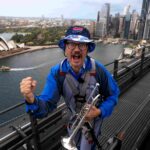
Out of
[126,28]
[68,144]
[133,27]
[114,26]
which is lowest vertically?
[126,28]

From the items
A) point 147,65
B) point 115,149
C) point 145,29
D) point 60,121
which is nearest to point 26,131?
point 60,121

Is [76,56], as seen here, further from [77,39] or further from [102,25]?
[102,25]

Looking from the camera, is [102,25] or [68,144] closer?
[68,144]

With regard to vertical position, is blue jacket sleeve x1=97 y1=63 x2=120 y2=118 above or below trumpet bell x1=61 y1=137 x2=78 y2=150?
above

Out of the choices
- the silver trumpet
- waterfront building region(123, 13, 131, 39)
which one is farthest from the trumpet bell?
waterfront building region(123, 13, 131, 39)

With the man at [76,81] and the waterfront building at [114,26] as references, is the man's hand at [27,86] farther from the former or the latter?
the waterfront building at [114,26]

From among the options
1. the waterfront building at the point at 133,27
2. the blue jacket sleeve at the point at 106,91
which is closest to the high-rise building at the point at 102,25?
the waterfront building at the point at 133,27

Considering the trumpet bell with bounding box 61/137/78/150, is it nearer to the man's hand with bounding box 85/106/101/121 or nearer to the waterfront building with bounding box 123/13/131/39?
the man's hand with bounding box 85/106/101/121

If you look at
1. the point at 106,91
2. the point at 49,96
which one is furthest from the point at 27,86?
the point at 106,91
